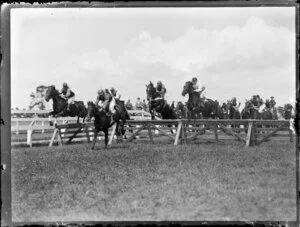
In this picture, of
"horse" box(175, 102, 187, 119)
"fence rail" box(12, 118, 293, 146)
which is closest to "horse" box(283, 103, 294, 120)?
"fence rail" box(12, 118, 293, 146)

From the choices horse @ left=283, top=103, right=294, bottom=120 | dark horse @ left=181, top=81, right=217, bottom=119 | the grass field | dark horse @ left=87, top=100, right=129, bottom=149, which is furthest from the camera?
dark horse @ left=87, top=100, right=129, bottom=149

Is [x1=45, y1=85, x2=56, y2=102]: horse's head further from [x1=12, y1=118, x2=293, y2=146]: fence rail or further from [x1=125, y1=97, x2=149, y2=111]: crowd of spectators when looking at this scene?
[x1=125, y1=97, x2=149, y2=111]: crowd of spectators

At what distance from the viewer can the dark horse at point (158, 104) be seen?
743cm

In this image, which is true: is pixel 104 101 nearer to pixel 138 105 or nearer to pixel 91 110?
pixel 91 110

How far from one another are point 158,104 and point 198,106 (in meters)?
0.91

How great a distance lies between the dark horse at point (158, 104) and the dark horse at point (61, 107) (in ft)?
4.39

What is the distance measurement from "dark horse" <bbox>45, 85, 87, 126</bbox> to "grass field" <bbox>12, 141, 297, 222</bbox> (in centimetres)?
109

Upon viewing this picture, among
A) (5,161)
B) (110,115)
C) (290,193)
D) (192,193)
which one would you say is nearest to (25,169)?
(5,161)

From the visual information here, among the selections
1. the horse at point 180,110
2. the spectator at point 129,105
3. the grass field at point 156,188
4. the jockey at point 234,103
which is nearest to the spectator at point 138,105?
the spectator at point 129,105

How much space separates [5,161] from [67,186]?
1.05m

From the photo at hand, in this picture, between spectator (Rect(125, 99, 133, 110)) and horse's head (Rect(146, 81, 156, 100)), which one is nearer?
horse's head (Rect(146, 81, 156, 100))

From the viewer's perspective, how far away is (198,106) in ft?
28.0

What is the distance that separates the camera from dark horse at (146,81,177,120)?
24.4 ft

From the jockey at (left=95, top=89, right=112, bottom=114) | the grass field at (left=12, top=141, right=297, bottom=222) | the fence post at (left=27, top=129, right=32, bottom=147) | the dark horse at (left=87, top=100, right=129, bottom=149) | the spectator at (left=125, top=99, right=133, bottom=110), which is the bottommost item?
the grass field at (left=12, top=141, right=297, bottom=222)
